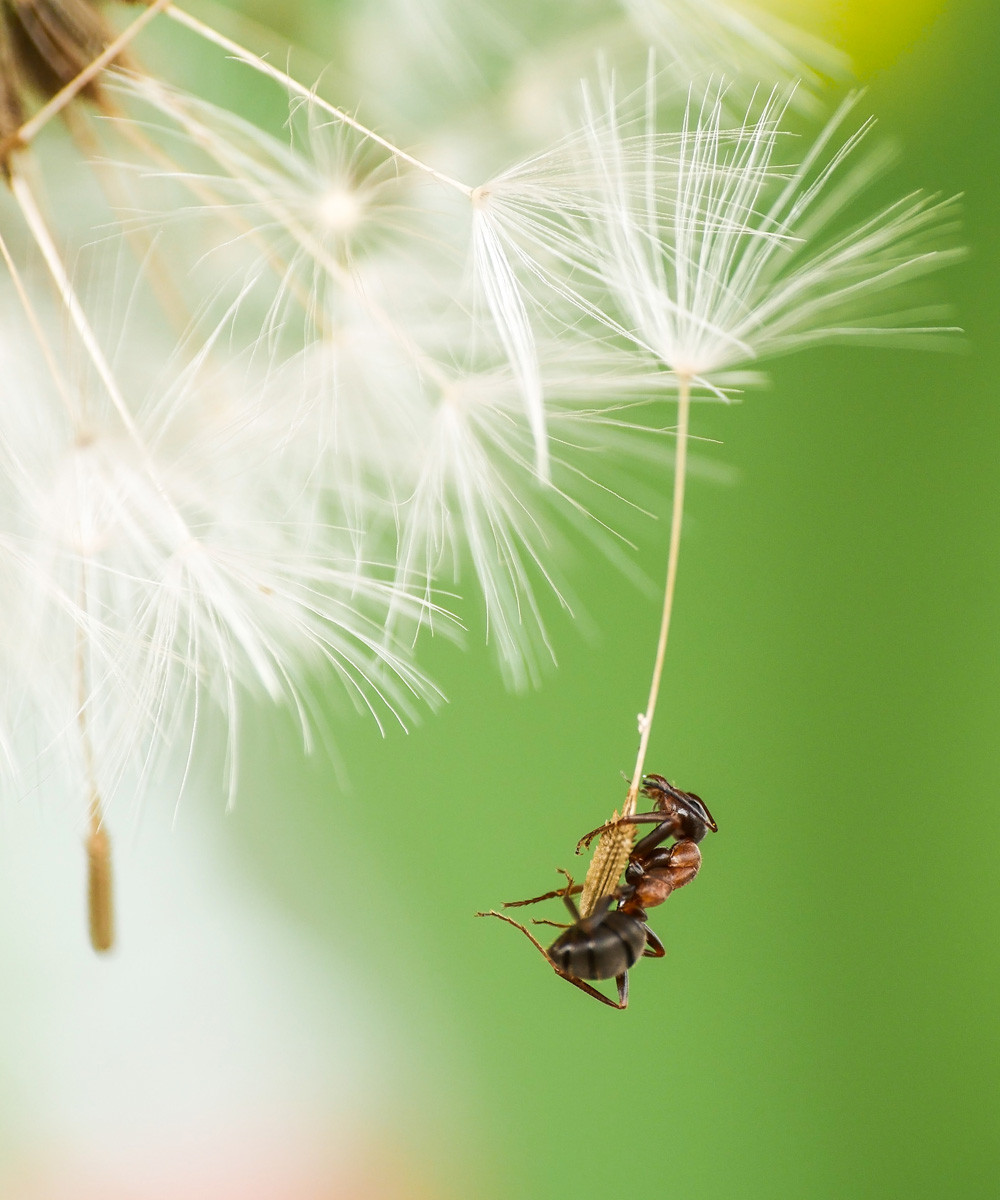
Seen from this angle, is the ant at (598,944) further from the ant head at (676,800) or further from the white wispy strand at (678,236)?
the white wispy strand at (678,236)

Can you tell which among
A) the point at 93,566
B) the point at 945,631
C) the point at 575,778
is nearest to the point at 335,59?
the point at 93,566

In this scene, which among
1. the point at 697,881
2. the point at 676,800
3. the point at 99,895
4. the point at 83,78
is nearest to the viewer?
the point at 83,78

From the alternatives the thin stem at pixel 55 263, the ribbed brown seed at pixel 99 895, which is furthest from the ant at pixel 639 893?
the thin stem at pixel 55 263

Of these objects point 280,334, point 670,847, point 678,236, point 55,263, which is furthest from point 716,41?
point 670,847

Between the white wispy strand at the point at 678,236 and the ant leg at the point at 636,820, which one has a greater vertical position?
the white wispy strand at the point at 678,236

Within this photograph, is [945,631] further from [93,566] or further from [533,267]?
[93,566]

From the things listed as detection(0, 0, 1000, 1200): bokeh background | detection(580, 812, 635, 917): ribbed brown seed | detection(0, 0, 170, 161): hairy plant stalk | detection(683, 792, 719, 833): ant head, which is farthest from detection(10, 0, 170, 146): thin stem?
detection(0, 0, 1000, 1200): bokeh background

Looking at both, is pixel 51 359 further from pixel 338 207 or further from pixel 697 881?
pixel 697 881
